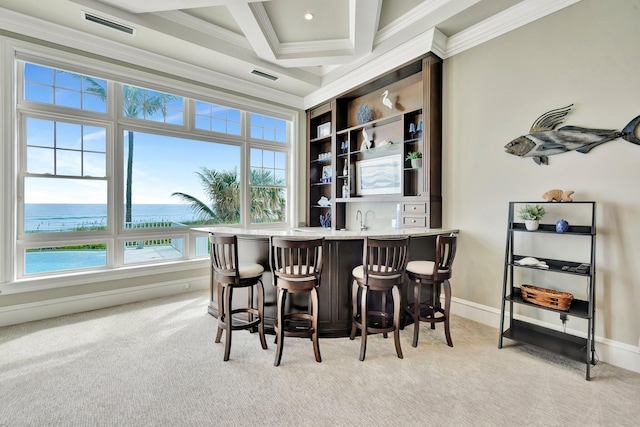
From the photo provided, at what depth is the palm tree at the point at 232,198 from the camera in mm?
4816

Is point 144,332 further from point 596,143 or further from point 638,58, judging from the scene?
point 638,58

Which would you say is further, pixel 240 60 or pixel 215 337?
pixel 240 60

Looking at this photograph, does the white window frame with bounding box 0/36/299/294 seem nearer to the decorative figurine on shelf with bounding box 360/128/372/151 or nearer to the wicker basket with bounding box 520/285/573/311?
the decorative figurine on shelf with bounding box 360/128/372/151

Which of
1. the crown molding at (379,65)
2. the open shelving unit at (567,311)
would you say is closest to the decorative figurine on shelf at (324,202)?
the crown molding at (379,65)

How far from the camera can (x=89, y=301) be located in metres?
3.66

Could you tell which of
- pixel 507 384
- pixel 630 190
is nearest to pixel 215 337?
pixel 507 384

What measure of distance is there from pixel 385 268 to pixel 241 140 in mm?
3699

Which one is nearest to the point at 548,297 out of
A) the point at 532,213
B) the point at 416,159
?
the point at 532,213

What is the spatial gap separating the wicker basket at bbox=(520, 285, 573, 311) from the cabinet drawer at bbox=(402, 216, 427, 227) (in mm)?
1268

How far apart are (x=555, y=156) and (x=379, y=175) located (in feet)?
7.22

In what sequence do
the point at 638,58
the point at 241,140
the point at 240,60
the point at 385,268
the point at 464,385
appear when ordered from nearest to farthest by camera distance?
the point at 464,385 < the point at 638,58 < the point at 385,268 < the point at 240,60 < the point at 241,140

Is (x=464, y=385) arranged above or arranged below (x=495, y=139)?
below

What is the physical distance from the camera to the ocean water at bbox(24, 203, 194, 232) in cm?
344

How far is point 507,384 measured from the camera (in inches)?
84.9
